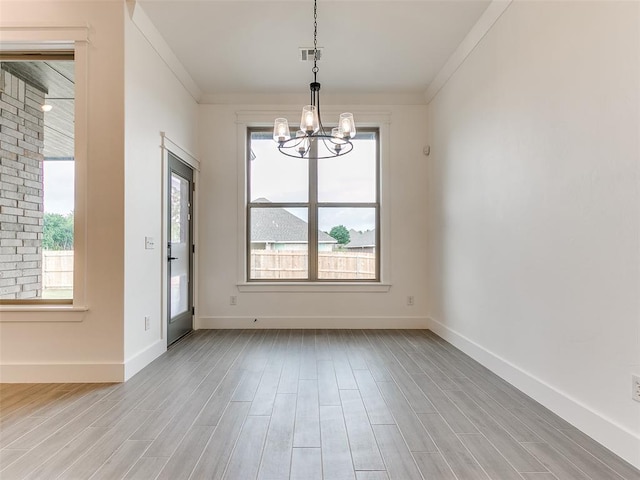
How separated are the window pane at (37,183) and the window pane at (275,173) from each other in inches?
90.6

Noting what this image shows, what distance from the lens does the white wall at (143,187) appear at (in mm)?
2912

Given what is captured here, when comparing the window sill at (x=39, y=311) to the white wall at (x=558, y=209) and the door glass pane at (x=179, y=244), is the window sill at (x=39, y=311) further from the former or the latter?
the white wall at (x=558, y=209)

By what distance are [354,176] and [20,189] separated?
3.63 metres

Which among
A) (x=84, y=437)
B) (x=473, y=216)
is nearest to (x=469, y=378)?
(x=473, y=216)

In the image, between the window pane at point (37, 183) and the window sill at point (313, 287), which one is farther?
the window sill at point (313, 287)

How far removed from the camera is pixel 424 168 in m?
4.73

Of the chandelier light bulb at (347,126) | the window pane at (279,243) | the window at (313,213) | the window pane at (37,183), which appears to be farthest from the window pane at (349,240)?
the window pane at (37,183)

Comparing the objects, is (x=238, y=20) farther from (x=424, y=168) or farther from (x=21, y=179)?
(x=424, y=168)

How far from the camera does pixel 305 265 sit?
485 cm

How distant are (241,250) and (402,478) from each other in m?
3.54

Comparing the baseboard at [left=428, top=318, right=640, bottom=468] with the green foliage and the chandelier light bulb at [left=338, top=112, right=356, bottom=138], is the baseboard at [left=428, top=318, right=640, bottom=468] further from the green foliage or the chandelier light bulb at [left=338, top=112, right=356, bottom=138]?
the green foliage

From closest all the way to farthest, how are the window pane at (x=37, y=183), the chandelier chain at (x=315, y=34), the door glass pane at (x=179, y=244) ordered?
the window pane at (x=37, y=183) → the chandelier chain at (x=315, y=34) → the door glass pane at (x=179, y=244)

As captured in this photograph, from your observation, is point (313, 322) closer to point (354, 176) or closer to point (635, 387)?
point (354, 176)

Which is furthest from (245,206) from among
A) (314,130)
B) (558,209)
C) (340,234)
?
(558,209)
